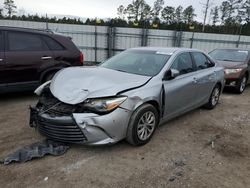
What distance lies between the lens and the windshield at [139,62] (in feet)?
13.9

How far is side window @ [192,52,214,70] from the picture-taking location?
520cm

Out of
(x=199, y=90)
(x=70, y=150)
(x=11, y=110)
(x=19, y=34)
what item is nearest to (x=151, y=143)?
(x=70, y=150)

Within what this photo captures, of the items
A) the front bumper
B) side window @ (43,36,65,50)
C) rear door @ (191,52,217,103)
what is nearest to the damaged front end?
rear door @ (191,52,217,103)

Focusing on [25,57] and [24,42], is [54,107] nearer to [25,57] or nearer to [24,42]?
[25,57]

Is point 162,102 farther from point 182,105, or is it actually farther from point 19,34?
point 19,34

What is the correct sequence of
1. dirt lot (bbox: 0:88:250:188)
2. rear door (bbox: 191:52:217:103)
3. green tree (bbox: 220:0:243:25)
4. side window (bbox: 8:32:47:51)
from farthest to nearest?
1. green tree (bbox: 220:0:243:25)
2. side window (bbox: 8:32:47:51)
3. rear door (bbox: 191:52:217:103)
4. dirt lot (bbox: 0:88:250:188)

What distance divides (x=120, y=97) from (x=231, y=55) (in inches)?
268

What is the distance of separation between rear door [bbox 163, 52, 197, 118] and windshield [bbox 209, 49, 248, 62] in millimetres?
4328

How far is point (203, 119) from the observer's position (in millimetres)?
5281

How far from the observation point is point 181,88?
441 cm

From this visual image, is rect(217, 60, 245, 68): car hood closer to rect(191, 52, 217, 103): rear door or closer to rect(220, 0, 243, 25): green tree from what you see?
rect(191, 52, 217, 103): rear door

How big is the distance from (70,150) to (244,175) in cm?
244

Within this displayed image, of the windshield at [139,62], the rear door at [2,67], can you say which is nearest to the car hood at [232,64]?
the windshield at [139,62]

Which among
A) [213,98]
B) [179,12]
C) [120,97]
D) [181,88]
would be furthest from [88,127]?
[179,12]
